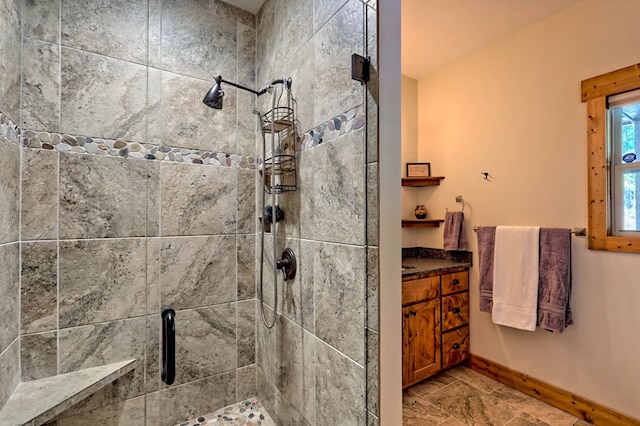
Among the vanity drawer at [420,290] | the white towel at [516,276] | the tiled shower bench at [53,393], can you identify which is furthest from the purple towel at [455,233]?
the tiled shower bench at [53,393]

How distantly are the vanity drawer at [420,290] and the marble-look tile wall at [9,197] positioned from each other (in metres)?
2.12

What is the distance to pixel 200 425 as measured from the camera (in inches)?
63.7

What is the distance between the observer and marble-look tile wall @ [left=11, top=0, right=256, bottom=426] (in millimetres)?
1312

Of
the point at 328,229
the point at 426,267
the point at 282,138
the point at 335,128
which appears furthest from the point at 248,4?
the point at 426,267

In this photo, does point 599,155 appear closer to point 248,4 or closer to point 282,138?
point 282,138


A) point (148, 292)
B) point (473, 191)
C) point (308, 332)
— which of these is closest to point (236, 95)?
point (148, 292)

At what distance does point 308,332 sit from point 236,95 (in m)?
1.42

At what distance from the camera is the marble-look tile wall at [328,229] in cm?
104

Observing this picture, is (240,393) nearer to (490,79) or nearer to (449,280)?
(449,280)

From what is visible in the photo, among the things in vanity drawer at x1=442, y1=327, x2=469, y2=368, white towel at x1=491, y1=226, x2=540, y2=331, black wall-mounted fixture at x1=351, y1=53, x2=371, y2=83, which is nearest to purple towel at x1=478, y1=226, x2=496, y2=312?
white towel at x1=491, y1=226, x2=540, y2=331

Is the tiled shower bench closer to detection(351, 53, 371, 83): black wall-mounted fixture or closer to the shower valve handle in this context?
the shower valve handle

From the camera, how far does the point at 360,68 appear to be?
1016mm

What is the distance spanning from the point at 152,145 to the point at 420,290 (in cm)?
207

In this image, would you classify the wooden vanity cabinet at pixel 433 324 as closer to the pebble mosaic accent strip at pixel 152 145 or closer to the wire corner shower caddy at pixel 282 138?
the wire corner shower caddy at pixel 282 138
